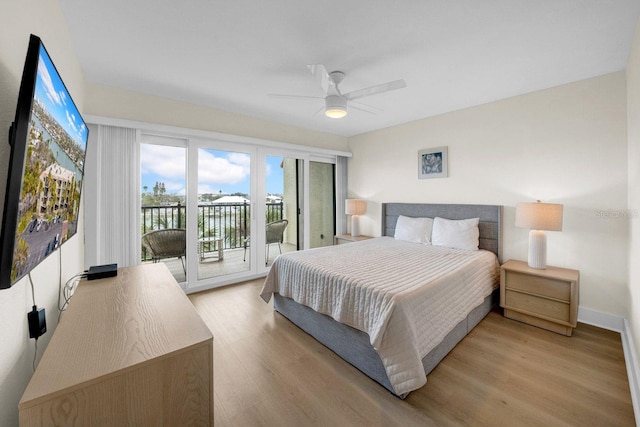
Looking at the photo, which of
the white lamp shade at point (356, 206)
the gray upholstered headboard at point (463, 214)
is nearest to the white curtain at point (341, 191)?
the white lamp shade at point (356, 206)

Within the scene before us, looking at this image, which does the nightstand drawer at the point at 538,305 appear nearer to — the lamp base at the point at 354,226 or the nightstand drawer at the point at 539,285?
the nightstand drawer at the point at 539,285

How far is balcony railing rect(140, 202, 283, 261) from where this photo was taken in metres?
3.38

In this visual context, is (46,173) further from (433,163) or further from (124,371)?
(433,163)

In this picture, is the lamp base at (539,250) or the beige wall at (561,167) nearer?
the beige wall at (561,167)

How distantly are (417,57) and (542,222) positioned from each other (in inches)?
78.1

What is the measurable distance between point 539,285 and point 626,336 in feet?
2.27

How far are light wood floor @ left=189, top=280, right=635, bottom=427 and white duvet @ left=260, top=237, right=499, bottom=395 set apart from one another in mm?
266

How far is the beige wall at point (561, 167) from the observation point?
8.27 ft

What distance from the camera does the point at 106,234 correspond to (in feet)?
9.41

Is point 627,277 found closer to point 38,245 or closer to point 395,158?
point 395,158

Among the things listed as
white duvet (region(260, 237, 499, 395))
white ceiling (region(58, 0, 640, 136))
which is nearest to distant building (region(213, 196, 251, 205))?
white ceiling (region(58, 0, 640, 136))

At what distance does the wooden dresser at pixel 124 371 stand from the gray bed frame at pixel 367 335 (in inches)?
45.6

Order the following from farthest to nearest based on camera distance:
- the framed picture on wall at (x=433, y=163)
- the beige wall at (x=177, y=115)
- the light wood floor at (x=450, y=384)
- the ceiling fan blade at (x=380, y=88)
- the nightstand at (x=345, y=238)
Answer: the nightstand at (x=345, y=238)
the framed picture on wall at (x=433, y=163)
the beige wall at (x=177, y=115)
the ceiling fan blade at (x=380, y=88)
the light wood floor at (x=450, y=384)

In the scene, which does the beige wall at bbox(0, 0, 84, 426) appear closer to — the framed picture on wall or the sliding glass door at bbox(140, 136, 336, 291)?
the sliding glass door at bbox(140, 136, 336, 291)
